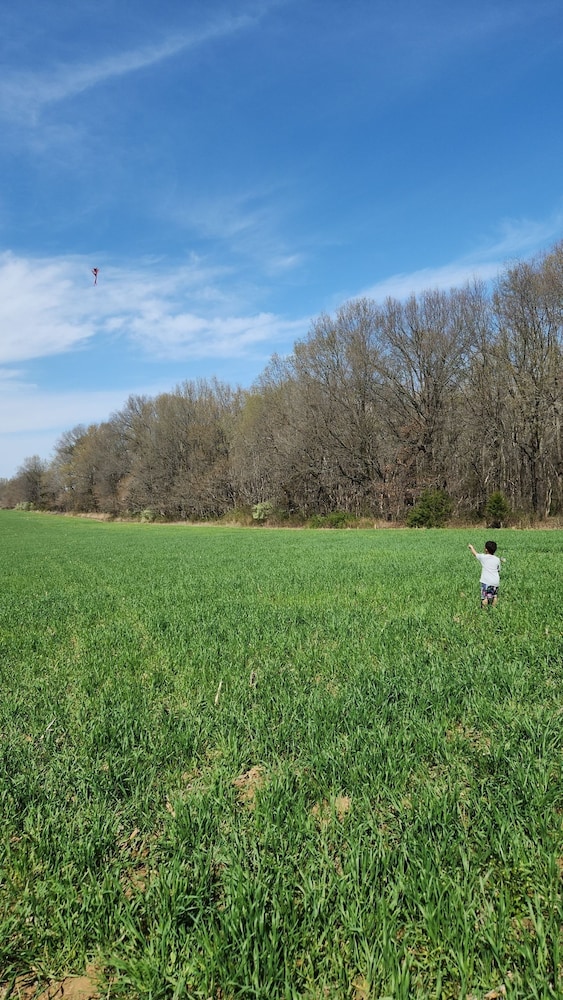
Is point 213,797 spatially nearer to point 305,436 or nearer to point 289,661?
point 289,661

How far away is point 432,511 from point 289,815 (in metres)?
36.1

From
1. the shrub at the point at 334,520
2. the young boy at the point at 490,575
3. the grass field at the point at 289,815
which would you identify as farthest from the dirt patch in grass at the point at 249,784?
the shrub at the point at 334,520

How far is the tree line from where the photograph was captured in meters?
36.1

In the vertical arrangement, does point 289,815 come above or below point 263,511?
below

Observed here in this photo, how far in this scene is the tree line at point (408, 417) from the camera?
118ft

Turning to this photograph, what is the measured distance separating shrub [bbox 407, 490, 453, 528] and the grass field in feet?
→ 101

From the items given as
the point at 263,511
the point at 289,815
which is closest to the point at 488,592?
the point at 289,815

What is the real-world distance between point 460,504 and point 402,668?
36.5 meters

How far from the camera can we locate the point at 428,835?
273 centimetres

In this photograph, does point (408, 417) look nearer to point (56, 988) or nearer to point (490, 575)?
point (490, 575)

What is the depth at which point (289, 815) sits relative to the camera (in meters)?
3.01

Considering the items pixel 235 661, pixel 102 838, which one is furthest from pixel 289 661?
pixel 102 838

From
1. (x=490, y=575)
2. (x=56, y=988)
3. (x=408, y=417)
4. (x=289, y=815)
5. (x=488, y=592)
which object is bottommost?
(x=56, y=988)

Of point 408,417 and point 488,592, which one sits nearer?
point 488,592
